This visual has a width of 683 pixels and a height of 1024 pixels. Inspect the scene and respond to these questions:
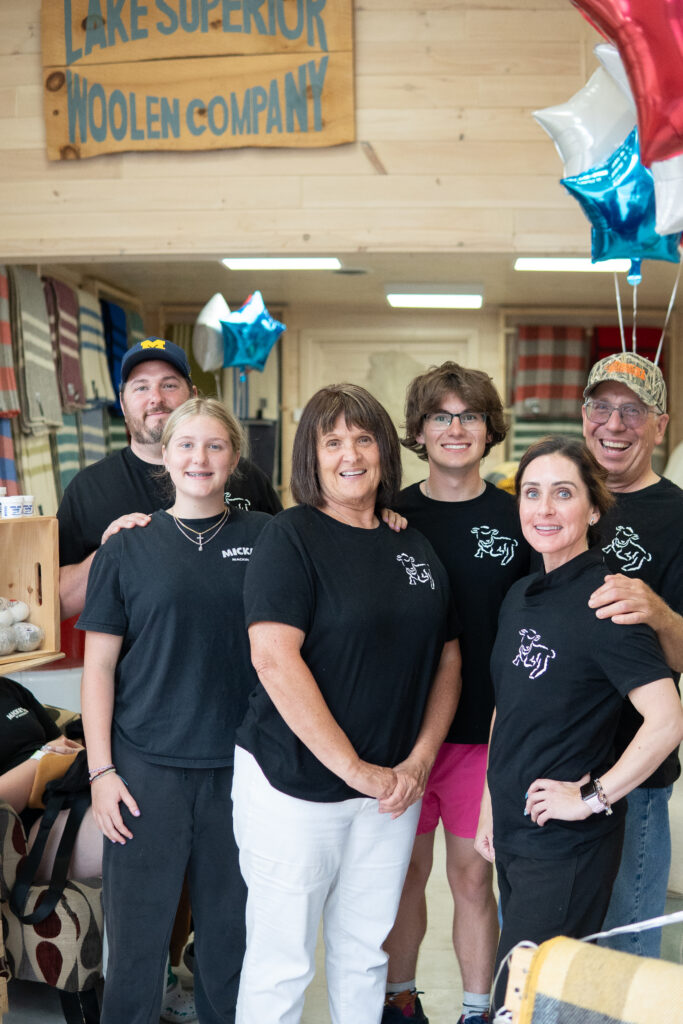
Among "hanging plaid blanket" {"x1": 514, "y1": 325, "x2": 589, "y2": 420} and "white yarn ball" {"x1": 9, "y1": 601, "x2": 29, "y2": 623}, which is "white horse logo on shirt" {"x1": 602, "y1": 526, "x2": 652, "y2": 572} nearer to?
"white yarn ball" {"x1": 9, "y1": 601, "x2": 29, "y2": 623}

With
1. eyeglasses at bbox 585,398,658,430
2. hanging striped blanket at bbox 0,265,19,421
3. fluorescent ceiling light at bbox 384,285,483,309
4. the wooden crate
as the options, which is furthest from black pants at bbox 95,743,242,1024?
fluorescent ceiling light at bbox 384,285,483,309

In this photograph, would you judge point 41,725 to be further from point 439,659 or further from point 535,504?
point 535,504

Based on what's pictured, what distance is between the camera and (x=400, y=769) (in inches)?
67.7

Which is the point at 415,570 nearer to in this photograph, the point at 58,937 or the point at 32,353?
the point at 58,937

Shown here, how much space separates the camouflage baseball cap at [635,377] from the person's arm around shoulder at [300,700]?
929 mm

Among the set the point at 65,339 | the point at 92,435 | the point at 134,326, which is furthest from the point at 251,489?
the point at 134,326

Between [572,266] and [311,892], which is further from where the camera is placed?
[572,266]

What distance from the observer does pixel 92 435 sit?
212 inches

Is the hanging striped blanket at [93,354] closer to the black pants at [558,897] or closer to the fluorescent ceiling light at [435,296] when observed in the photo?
the fluorescent ceiling light at [435,296]

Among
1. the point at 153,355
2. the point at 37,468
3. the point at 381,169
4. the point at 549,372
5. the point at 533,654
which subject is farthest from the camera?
the point at 549,372

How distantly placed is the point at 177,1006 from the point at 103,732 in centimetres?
82

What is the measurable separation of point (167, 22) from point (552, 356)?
11.6ft

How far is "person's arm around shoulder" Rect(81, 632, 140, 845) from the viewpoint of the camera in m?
1.81

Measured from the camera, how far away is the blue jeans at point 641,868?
1.88 metres
